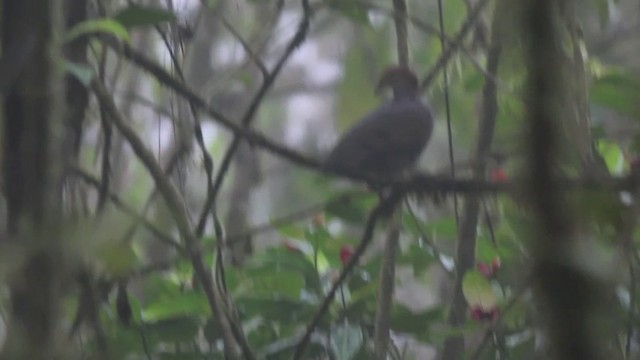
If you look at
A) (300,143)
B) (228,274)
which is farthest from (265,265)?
(300,143)

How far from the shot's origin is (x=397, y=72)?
2.10 metres

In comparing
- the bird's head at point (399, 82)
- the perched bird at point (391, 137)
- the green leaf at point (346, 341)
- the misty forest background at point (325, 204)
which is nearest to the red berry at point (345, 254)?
the misty forest background at point (325, 204)

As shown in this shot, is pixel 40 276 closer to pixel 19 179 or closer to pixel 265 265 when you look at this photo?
pixel 19 179

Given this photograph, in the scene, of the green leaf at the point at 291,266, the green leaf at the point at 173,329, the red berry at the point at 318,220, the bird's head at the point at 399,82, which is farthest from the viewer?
the bird's head at the point at 399,82

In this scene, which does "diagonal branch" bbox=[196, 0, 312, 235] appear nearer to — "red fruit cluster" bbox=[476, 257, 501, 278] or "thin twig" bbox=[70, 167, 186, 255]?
"thin twig" bbox=[70, 167, 186, 255]

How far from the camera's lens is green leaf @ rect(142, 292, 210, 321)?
1211 millimetres

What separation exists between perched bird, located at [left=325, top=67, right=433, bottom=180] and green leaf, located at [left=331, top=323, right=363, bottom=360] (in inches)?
42.3

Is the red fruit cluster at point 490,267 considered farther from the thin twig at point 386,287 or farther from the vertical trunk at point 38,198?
the vertical trunk at point 38,198

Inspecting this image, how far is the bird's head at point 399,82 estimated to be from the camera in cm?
211

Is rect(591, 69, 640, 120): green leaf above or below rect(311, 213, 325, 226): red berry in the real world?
above

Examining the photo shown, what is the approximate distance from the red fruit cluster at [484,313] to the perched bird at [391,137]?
1.13m

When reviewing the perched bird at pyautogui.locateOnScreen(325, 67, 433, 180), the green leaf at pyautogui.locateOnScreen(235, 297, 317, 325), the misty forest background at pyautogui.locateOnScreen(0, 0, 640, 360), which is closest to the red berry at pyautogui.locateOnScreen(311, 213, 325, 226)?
the misty forest background at pyautogui.locateOnScreen(0, 0, 640, 360)

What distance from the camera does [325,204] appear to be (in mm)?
1238

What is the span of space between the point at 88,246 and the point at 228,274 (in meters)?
0.77
